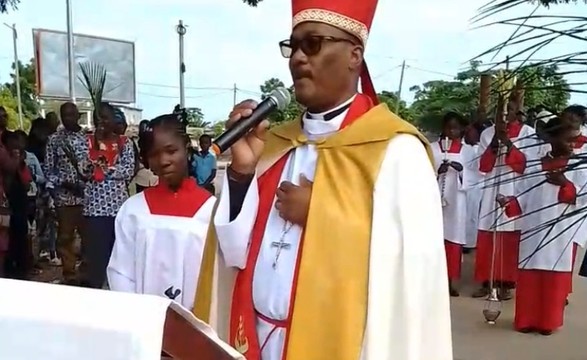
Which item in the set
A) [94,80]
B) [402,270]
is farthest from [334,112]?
[94,80]

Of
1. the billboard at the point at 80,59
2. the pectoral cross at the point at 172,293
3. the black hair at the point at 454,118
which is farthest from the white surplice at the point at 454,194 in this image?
the pectoral cross at the point at 172,293

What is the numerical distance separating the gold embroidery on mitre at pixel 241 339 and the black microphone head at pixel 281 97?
669mm

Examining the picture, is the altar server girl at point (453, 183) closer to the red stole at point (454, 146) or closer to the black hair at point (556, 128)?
the red stole at point (454, 146)

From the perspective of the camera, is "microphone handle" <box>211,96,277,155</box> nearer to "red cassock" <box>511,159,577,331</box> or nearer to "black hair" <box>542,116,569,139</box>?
"black hair" <box>542,116,569,139</box>

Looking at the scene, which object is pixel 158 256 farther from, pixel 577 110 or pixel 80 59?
pixel 80 59

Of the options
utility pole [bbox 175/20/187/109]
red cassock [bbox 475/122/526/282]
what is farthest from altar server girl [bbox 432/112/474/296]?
utility pole [bbox 175/20/187/109]

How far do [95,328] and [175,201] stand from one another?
2.73 meters

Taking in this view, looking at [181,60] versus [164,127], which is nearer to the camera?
[164,127]

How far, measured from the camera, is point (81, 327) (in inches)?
38.9

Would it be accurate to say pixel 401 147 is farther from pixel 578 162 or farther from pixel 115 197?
pixel 115 197

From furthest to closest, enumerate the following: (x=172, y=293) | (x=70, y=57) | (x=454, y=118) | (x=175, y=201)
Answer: (x=70, y=57)
(x=454, y=118)
(x=175, y=201)
(x=172, y=293)

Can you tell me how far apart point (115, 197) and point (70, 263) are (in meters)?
1.58

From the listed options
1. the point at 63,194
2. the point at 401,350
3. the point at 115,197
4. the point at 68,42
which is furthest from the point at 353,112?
the point at 68,42

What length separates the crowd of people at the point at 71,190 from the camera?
21.5 ft
